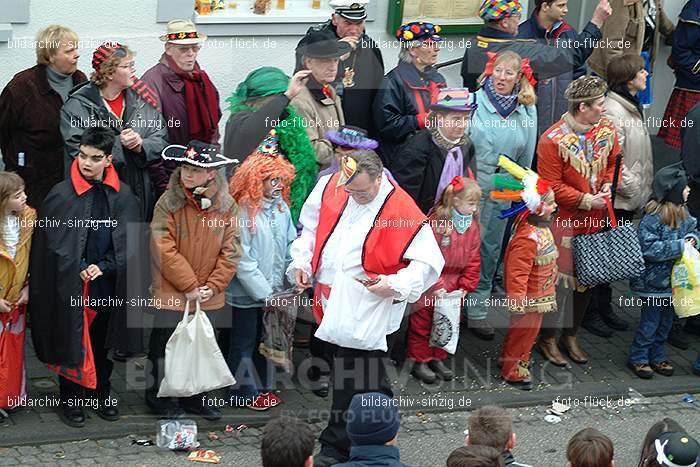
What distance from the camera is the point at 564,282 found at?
1010 centimetres

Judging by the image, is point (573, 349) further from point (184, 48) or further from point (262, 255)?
point (184, 48)

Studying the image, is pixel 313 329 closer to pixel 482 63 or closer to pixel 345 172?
pixel 345 172

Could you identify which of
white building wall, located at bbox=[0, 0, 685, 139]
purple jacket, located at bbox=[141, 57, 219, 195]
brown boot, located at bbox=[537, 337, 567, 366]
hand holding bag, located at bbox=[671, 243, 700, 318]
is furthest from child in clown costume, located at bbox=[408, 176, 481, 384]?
white building wall, located at bbox=[0, 0, 685, 139]

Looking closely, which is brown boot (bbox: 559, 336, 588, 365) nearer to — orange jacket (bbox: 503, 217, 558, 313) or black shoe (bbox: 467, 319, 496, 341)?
black shoe (bbox: 467, 319, 496, 341)

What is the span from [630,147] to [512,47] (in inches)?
52.0

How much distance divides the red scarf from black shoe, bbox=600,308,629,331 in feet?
11.5

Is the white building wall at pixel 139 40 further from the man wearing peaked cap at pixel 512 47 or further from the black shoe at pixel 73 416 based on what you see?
the black shoe at pixel 73 416

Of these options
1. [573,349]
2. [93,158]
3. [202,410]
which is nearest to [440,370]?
[573,349]

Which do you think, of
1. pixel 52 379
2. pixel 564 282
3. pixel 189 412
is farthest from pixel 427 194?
pixel 52 379

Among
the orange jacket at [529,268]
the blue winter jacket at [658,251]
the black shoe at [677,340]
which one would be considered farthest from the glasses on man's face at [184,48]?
the black shoe at [677,340]

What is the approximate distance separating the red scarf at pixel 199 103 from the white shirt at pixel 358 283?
6.06 ft

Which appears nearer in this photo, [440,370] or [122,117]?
[122,117]

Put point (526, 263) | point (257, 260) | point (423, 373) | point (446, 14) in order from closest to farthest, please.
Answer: point (257, 260), point (526, 263), point (423, 373), point (446, 14)

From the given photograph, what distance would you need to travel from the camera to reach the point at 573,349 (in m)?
10.4
